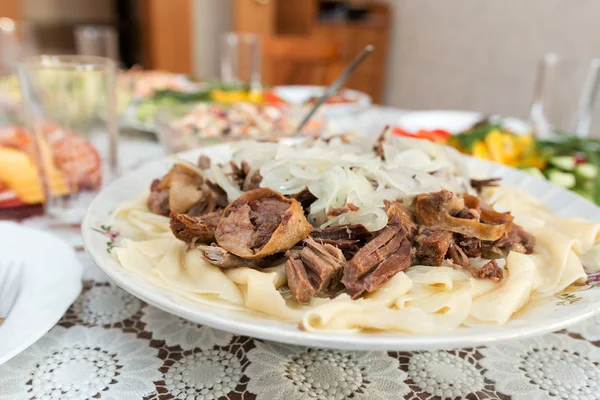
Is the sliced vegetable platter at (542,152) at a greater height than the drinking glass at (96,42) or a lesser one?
lesser

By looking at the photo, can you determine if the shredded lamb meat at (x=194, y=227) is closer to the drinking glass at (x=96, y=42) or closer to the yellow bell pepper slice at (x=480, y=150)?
the yellow bell pepper slice at (x=480, y=150)

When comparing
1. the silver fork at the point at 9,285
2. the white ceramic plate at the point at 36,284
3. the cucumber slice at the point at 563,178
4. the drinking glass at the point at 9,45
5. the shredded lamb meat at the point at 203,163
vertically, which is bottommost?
the cucumber slice at the point at 563,178

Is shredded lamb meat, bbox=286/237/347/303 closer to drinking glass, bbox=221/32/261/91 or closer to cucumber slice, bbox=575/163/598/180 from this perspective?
cucumber slice, bbox=575/163/598/180

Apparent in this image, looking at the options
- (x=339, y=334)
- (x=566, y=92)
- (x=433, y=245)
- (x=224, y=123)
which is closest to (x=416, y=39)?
(x=566, y=92)

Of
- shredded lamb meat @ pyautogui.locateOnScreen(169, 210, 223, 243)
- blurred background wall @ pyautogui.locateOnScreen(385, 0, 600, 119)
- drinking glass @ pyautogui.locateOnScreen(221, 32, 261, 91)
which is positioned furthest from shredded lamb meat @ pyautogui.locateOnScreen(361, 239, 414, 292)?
blurred background wall @ pyautogui.locateOnScreen(385, 0, 600, 119)

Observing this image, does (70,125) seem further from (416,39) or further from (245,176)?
(416,39)

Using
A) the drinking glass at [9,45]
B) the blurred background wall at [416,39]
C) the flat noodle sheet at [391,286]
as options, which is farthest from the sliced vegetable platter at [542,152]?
the blurred background wall at [416,39]
